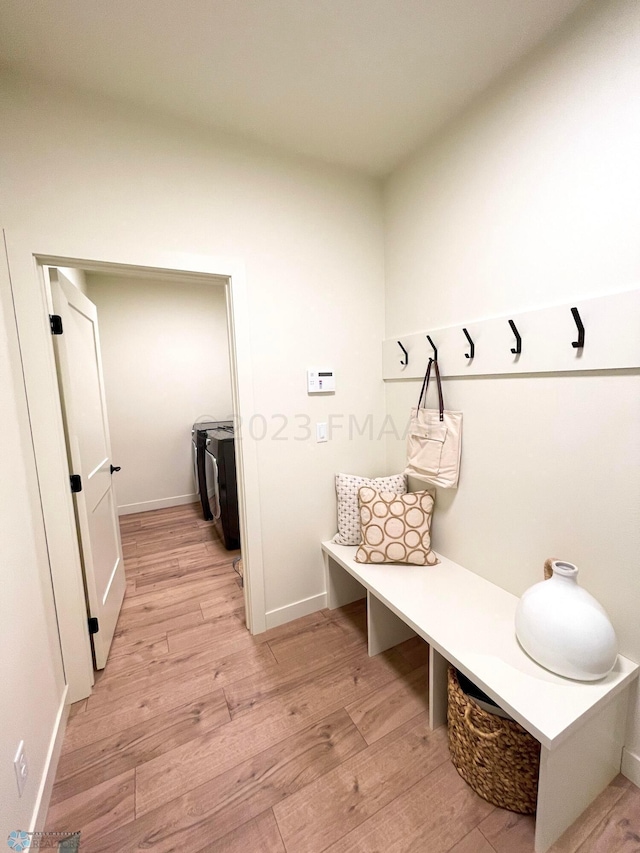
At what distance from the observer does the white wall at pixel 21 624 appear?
0.94m

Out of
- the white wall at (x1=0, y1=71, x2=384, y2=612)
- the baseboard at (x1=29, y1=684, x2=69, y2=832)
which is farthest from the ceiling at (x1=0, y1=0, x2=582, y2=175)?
the baseboard at (x1=29, y1=684, x2=69, y2=832)

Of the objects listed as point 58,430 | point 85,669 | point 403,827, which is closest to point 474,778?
point 403,827

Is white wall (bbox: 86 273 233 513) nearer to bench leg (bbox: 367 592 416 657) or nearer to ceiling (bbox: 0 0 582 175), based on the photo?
ceiling (bbox: 0 0 582 175)

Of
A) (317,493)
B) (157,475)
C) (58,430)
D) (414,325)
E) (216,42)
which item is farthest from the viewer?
(157,475)

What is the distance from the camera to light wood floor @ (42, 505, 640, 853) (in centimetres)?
103

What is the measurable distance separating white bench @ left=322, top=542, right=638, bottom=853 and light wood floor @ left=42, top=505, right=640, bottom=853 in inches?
5.0

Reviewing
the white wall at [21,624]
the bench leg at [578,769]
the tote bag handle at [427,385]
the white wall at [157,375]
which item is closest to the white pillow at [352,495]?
the tote bag handle at [427,385]

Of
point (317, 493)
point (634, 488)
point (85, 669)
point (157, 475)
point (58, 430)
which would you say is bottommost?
point (85, 669)

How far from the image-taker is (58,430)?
140 cm

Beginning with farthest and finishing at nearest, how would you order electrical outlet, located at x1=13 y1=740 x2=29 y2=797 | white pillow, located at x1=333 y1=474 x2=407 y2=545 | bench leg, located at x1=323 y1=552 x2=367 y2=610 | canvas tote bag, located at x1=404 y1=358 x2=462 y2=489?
bench leg, located at x1=323 y1=552 x2=367 y2=610 → white pillow, located at x1=333 y1=474 x2=407 y2=545 → canvas tote bag, located at x1=404 y1=358 x2=462 y2=489 → electrical outlet, located at x1=13 y1=740 x2=29 y2=797

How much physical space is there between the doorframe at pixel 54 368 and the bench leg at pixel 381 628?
0.97m

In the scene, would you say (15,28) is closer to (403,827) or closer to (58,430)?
(58,430)

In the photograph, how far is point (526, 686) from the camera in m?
1.01

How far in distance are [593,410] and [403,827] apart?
57.5 inches
